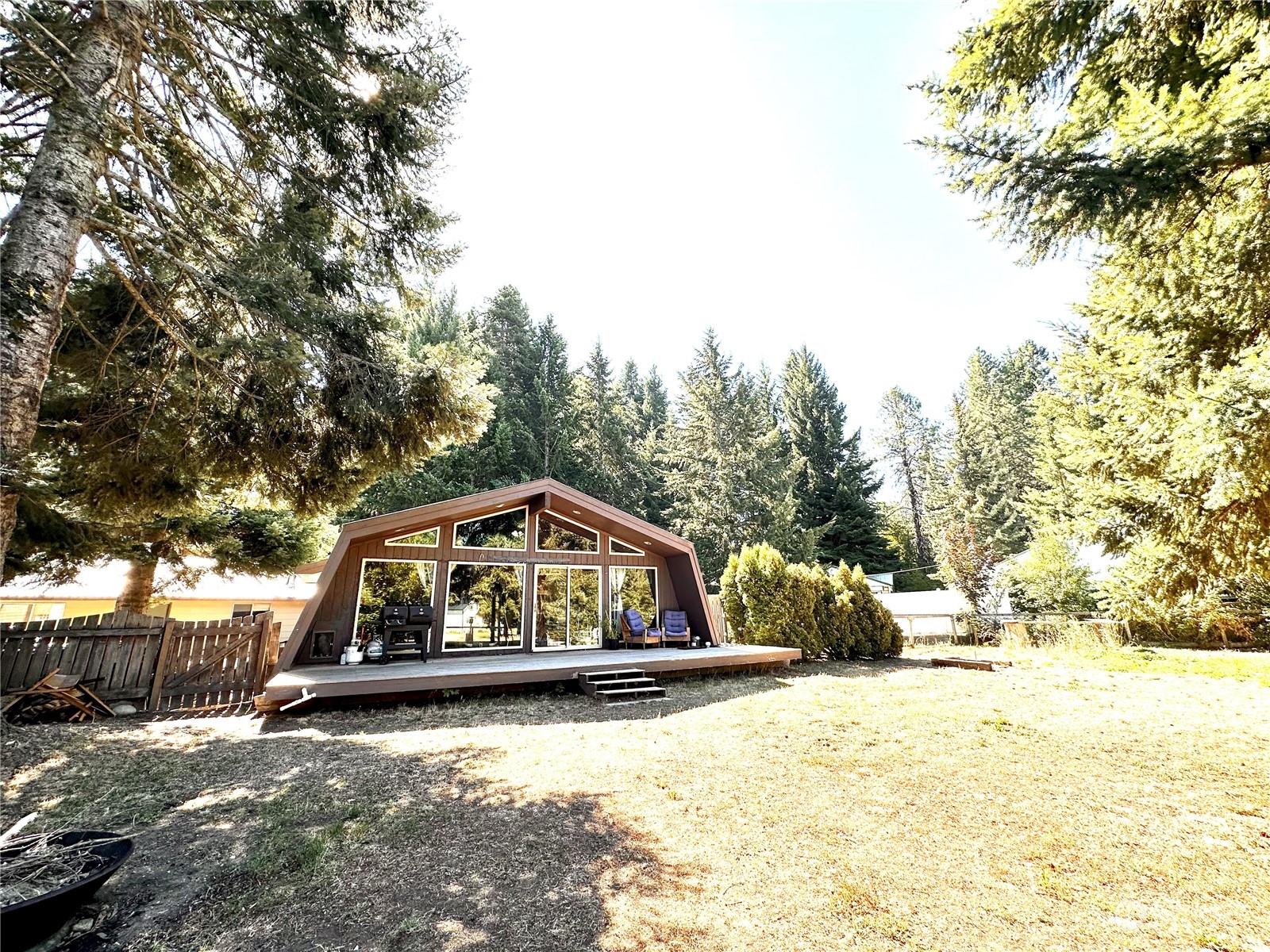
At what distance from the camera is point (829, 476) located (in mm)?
29359

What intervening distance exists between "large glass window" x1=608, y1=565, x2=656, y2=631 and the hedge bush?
6.28 feet

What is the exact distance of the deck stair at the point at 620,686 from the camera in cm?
795

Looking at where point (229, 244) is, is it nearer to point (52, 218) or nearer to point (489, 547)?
point (52, 218)

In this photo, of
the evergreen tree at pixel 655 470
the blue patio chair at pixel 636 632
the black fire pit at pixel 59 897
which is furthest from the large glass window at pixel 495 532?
the evergreen tree at pixel 655 470

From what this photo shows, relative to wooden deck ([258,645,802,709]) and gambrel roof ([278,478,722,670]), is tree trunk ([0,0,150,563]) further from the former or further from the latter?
gambrel roof ([278,478,722,670])

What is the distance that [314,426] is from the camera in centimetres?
531

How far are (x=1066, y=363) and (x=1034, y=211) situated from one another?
7.31 meters

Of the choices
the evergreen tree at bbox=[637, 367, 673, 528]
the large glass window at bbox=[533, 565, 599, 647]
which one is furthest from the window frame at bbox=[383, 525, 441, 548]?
the evergreen tree at bbox=[637, 367, 673, 528]

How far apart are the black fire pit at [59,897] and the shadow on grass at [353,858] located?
181mm

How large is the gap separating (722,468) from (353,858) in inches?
869

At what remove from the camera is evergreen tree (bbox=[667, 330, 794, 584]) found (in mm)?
23422

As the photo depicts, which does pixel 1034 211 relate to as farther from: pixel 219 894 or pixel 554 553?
pixel 554 553

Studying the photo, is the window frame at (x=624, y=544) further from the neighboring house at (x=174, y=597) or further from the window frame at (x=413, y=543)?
the neighboring house at (x=174, y=597)

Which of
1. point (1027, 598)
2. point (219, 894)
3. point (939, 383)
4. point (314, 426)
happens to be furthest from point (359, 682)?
point (939, 383)
